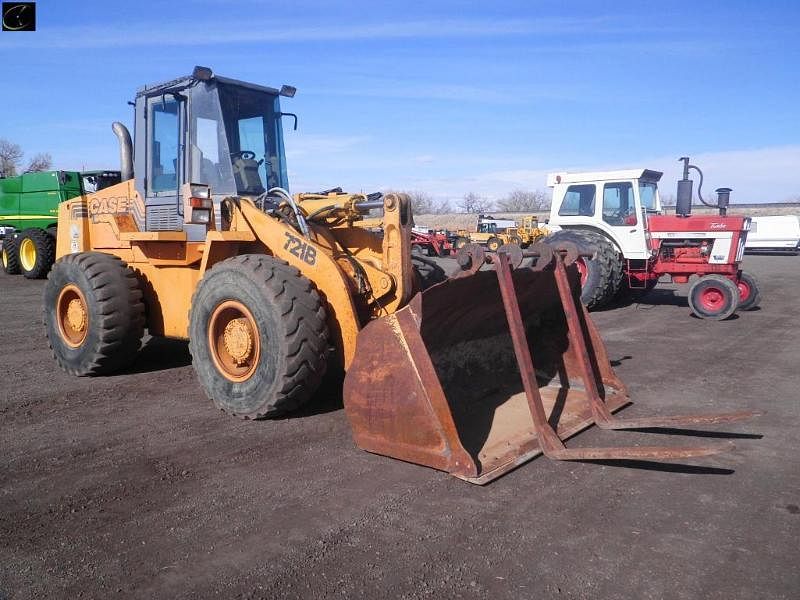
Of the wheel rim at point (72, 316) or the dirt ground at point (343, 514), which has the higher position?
the wheel rim at point (72, 316)

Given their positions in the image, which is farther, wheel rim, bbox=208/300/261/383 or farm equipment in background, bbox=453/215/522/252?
farm equipment in background, bbox=453/215/522/252

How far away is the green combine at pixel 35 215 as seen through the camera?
17078 mm

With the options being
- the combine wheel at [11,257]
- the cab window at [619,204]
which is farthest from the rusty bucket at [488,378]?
the combine wheel at [11,257]

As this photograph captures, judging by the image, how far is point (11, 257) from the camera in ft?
59.3

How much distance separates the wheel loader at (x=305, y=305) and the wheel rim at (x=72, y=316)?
16mm

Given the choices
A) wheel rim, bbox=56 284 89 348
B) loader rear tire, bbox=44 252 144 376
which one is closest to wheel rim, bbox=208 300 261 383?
loader rear tire, bbox=44 252 144 376

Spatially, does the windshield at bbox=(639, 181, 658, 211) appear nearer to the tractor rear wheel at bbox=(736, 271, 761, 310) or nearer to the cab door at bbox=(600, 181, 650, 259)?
the cab door at bbox=(600, 181, 650, 259)

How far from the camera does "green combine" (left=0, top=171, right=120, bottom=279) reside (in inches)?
672

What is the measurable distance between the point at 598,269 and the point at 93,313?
8024 millimetres

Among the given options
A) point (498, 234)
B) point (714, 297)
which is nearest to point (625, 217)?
point (714, 297)

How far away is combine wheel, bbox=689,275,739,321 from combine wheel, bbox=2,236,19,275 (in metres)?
16.5

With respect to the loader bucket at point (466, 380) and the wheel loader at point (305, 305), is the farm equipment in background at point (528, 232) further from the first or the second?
the loader bucket at point (466, 380)

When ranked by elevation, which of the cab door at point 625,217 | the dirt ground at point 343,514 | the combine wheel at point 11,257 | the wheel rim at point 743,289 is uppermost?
the cab door at point 625,217

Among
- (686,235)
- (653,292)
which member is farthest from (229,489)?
(653,292)
